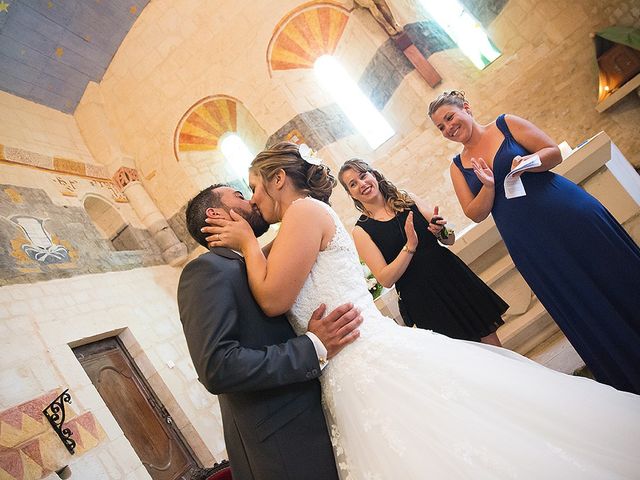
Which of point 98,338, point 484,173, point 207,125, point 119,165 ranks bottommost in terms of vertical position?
point 484,173

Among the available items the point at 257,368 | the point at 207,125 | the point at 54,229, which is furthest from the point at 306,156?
the point at 207,125

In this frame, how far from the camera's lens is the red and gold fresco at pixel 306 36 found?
20.7 ft

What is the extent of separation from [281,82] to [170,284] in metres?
4.07

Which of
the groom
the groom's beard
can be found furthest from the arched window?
the groom

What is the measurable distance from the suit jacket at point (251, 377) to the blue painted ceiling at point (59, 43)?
23.7ft

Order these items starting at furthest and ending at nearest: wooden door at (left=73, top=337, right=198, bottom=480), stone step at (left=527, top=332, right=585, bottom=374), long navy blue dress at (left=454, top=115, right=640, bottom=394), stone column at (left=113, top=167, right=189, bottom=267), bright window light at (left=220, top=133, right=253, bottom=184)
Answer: bright window light at (left=220, top=133, right=253, bottom=184)
stone column at (left=113, top=167, right=189, bottom=267)
wooden door at (left=73, top=337, right=198, bottom=480)
stone step at (left=527, top=332, right=585, bottom=374)
long navy blue dress at (left=454, top=115, right=640, bottom=394)

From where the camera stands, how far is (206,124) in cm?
717

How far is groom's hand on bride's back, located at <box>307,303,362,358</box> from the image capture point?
3.81ft

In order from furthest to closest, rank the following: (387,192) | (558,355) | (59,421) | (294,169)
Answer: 1. (59,421)
2. (558,355)
3. (387,192)
4. (294,169)

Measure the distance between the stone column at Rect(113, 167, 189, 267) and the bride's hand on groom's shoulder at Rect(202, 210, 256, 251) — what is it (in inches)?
234

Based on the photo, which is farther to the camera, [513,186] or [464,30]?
[464,30]

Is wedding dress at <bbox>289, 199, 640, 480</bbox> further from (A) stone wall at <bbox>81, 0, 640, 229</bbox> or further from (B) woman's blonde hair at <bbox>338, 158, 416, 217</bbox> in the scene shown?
(A) stone wall at <bbox>81, 0, 640, 229</bbox>

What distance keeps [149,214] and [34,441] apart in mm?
4520

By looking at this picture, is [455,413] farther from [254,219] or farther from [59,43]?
[59,43]
